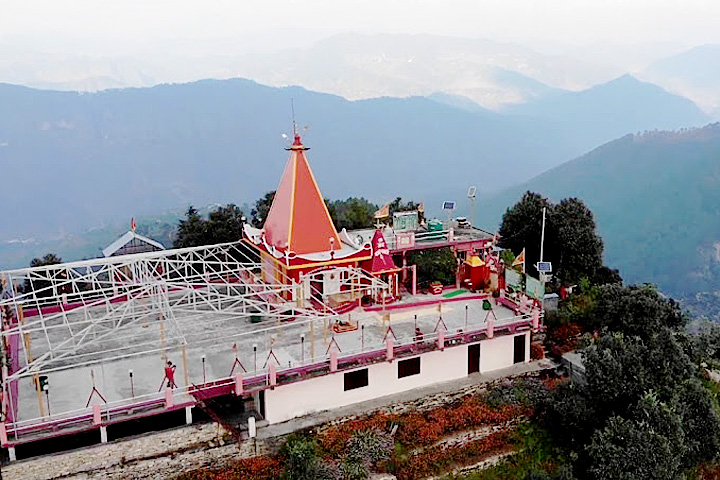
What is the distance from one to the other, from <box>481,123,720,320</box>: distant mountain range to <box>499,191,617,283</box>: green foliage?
4439 centimetres

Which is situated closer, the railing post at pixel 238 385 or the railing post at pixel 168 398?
the railing post at pixel 168 398

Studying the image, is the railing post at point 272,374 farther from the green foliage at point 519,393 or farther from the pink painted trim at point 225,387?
the green foliage at point 519,393

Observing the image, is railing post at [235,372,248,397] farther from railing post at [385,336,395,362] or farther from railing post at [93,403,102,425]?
railing post at [385,336,395,362]

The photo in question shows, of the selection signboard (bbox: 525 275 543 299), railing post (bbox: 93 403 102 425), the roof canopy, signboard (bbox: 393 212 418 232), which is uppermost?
signboard (bbox: 393 212 418 232)

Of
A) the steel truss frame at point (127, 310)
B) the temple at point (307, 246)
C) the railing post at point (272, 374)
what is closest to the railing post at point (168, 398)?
the steel truss frame at point (127, 310)

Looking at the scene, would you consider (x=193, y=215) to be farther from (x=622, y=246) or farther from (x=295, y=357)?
(x=622, y=246)

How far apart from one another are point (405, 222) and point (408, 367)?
8.12 meters

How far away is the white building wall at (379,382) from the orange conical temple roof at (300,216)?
207 inches

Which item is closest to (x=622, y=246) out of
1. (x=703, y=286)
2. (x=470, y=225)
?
(x=703, y=286)

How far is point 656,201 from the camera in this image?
333 ft

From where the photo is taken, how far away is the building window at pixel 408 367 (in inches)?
788

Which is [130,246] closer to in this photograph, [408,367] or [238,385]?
[238,385]

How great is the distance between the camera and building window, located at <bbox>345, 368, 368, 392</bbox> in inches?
756

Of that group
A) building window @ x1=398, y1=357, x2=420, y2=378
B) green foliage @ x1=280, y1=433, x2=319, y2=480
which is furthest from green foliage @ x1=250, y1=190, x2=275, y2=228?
green foliage @ x1=280, y1=433, x2=319, y2=480
